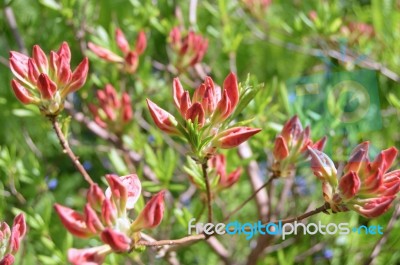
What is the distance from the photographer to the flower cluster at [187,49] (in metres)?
1.27

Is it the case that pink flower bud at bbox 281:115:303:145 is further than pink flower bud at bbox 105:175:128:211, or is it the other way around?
pink flower bud at bbox 281:115:303:145

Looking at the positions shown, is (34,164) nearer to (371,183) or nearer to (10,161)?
(10,161)

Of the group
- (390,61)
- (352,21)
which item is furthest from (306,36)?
(352,21)

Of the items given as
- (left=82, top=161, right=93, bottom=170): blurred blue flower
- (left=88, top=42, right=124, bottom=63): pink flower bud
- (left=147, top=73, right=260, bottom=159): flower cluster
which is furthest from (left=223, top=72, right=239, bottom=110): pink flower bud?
(left=82, top=161, right=93, bottom=170): blurred blue flower

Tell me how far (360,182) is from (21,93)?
0.47 m

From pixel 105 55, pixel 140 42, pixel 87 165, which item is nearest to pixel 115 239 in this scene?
pixel 105 55

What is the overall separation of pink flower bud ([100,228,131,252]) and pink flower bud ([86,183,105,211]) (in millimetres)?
57

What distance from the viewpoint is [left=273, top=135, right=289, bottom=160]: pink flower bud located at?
0.84m

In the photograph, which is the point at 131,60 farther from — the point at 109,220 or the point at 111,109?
the point at 109,220

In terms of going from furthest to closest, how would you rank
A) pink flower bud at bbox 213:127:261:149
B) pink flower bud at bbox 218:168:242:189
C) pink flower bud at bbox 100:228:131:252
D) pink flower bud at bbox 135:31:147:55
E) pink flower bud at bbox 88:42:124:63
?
1. pink flower bud at bbox 135:31:147:55
2. pink flower bud at bbox 88:42:124:63
3. pink flower bud at bbox 218:168:242:189
4. pink flower bud at bbox 213:127:261:149
5. pink flower bud at bbox 100:228:131:252

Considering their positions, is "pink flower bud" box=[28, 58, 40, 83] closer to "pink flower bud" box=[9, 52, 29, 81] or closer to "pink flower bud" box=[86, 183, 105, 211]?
"pink flower bud" box=[9, 52, 29, 81]

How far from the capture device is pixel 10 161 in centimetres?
124

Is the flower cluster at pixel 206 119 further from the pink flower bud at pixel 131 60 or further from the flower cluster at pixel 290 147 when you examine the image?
the pink flower bud at pixel 131 60

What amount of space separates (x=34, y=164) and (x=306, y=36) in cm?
82
